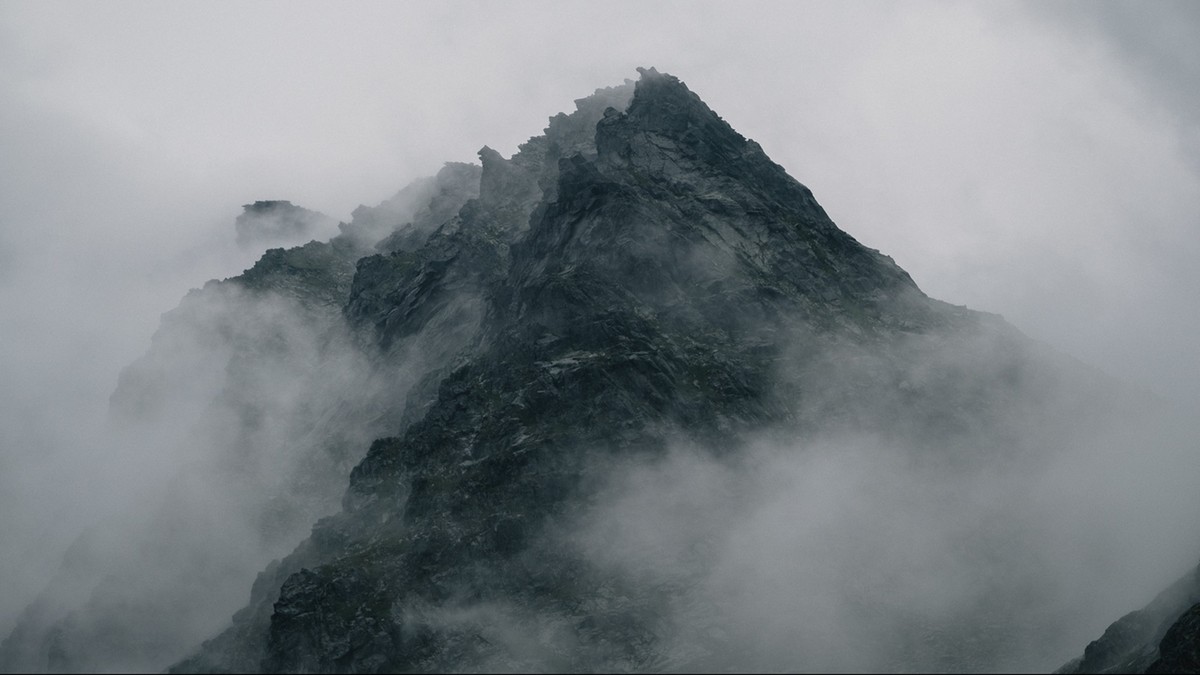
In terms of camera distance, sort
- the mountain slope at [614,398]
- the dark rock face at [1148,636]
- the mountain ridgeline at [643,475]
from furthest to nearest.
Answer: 1. the mountain ridgeline at [643,475]
2. the mountain slope at [614,398]
3. the dark rock face at [1148,636]

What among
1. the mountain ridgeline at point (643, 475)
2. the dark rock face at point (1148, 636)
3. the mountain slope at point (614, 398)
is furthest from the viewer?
the mountain ridgeline at point (643, 475)

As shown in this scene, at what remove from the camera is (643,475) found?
13500cm

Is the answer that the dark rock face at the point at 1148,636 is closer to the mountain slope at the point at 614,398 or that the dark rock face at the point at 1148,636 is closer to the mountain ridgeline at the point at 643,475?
the mountain ridgeline at the point at 643,475

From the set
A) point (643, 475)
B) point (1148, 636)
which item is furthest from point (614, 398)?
point (1148, 636)

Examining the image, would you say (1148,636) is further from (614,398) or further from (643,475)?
(614,398)

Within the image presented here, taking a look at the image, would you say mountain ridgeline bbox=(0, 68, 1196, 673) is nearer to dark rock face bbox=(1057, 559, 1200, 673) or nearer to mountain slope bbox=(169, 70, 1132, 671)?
mountain slope bbox=(169, 70, 1132, 671)

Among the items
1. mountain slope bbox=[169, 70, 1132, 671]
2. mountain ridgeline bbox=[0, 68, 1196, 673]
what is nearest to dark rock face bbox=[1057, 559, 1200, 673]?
mountain ridgeline bbox=[0, 68, 1196, 673]

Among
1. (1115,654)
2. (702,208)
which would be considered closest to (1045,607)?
(1115,654)

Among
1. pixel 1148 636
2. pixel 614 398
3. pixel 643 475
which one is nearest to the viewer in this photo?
pixel 1148 636

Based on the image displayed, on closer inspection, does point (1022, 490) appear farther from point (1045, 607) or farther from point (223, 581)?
point (223, 581)

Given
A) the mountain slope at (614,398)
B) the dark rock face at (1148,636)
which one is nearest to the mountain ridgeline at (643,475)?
the mountain slope at (614,398)

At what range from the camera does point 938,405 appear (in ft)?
515

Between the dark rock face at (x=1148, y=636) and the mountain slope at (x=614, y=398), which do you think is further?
the mountain slope at (x=614, y=398)

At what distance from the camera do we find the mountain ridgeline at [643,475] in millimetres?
119312
